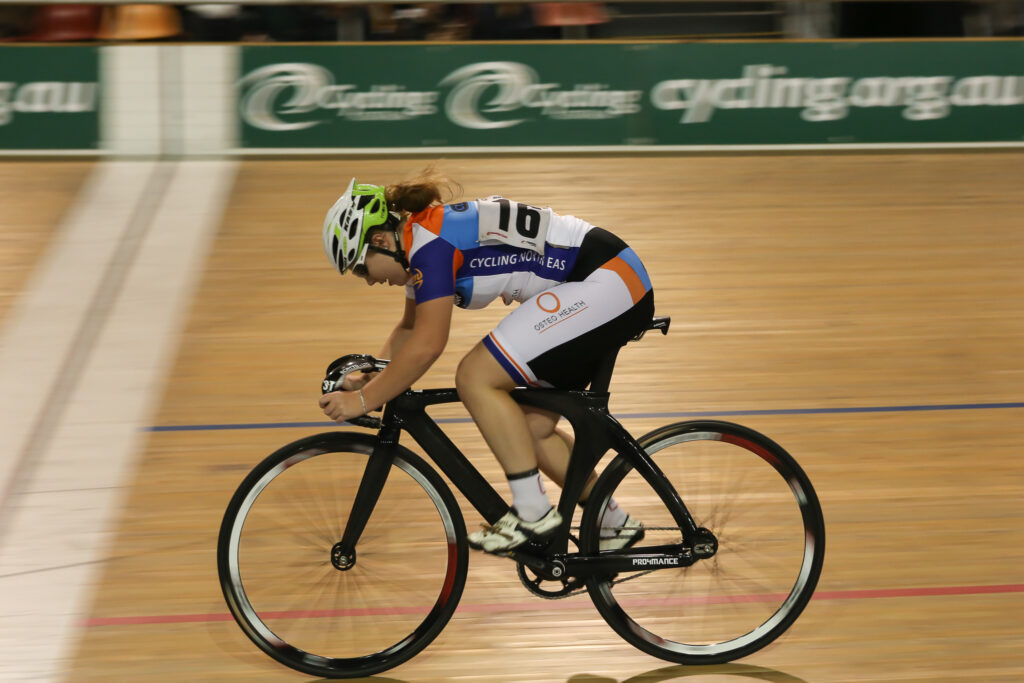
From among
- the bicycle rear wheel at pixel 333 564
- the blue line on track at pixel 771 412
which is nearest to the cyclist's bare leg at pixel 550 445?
the bicycle rear wheel at pixel 333 564

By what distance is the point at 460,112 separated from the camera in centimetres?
816

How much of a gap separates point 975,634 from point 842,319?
2671mm

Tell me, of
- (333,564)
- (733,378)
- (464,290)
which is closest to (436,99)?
(733,378)

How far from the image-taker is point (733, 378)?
4.79 metres

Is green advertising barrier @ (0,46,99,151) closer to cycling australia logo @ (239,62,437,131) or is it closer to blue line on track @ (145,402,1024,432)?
cycling australia logo @ (239,62,437,131)

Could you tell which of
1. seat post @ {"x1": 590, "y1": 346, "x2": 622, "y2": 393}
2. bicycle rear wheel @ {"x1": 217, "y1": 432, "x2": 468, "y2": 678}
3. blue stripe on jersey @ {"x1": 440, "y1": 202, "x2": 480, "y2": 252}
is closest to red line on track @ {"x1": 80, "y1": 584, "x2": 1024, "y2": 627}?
bicycle rear wheel @ {"x1": 217, "y1": 432, "x2": 468, "y2": 678}

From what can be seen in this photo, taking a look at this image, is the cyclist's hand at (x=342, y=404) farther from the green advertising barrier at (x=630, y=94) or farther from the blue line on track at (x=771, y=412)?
the green advertising barrier at (x=630, y=94)

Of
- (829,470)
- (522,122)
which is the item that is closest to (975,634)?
(829,470)

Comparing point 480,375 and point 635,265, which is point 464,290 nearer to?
point 480,375

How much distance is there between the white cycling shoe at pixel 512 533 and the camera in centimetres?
264

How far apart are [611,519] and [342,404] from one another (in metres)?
0.73

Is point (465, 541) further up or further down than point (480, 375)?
further down

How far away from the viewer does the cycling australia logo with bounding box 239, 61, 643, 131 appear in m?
8.09

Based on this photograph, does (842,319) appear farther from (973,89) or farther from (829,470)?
(973,89)
